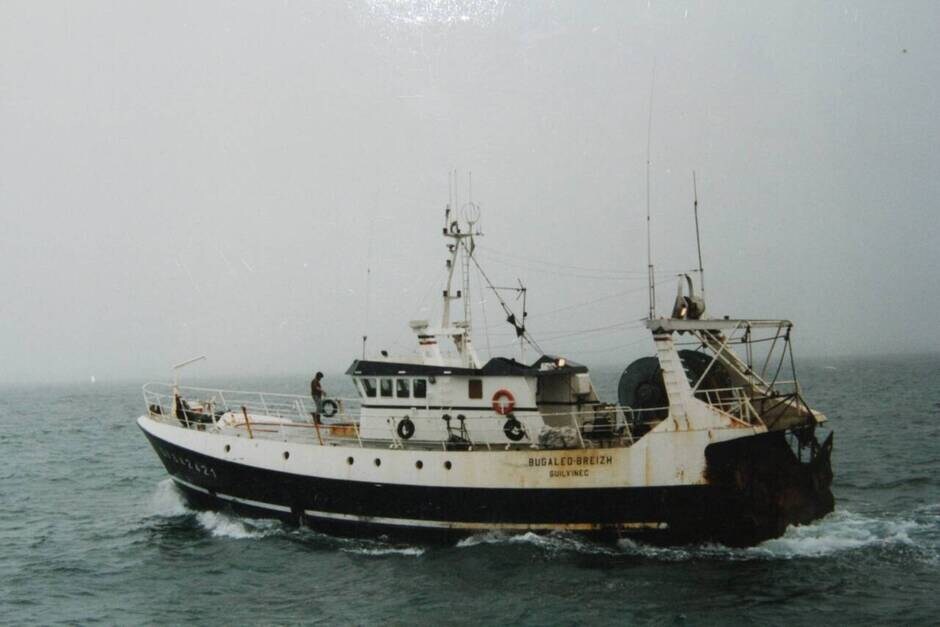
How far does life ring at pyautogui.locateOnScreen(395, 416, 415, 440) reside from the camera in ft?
57.5

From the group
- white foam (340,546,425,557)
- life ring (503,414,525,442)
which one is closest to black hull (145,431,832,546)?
white foam (340,546,425,557)

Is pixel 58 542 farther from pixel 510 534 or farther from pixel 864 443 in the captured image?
pixel 864 443

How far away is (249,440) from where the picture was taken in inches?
711

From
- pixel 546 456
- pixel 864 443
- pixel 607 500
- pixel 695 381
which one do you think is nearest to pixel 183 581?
pixel 546 456

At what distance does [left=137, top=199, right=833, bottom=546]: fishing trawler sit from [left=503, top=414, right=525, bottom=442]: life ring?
0.03 metres

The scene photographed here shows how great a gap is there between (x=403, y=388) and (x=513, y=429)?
3014mm

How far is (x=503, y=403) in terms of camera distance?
58.5 feet

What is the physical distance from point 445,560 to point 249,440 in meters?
5.61

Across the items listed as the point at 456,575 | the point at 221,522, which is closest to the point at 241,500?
the point at 221,522

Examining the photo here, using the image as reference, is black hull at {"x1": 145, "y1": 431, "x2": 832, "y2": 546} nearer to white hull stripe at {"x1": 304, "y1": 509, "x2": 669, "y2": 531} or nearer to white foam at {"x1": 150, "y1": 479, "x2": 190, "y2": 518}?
white hull stripe at {"x1": 304, "y1": 509, "x2": 669, "y2": 531}

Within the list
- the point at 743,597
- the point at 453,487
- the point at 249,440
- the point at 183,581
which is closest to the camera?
the point at 743,597

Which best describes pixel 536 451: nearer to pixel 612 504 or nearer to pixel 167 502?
pixel 612 504

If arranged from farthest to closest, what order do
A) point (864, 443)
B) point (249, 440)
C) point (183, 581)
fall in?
point (864, 443) < point (249, 440) < point (183, 581)

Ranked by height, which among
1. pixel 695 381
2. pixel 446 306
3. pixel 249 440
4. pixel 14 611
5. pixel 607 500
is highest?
pixel 446 306
